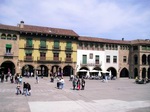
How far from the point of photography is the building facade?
1754 inches

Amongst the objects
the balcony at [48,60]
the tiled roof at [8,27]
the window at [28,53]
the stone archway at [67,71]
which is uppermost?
the tiled roof at [8,27]

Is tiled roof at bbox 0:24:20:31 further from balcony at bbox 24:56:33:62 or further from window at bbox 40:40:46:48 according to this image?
balcony at bbox 24:56:33:62

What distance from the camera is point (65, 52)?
162 ft

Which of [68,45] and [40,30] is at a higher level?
[40,30]

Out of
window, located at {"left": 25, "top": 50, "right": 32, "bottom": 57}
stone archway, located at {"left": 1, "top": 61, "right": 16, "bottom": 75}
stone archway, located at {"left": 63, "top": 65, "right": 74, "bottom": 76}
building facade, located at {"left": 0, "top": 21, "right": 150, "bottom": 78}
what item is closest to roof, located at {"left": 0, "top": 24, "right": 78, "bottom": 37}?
building facade, located at {"left": 0, "top": 21, "right": 150, "bottom": 78}

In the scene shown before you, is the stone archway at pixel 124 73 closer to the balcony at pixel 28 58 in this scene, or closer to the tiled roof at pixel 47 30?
the tiled roof at pixel 47 30

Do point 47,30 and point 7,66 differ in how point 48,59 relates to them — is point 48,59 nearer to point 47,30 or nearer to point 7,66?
point 47,30

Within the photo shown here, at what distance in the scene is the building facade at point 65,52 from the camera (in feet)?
146

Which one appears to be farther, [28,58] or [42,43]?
[42,43]

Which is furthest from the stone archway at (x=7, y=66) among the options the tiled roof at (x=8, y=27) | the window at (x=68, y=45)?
the window at (x=68, y=45)

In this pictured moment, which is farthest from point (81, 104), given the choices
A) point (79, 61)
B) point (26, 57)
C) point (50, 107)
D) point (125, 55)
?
point (125, 55)

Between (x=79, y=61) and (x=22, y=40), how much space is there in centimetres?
1391

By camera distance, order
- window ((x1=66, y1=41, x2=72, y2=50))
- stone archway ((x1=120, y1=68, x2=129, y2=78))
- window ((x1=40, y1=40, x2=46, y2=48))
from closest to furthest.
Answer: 1. window ((x1=40, y1=40, x2=46, y2=48))
2. window ((x1=66, y1=41, x2=72, y2=50))
3. stone archway ((x1=120, y1=68, x2=129, y2=78))

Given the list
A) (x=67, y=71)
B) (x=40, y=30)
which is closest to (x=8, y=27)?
(x=40, y=30)
